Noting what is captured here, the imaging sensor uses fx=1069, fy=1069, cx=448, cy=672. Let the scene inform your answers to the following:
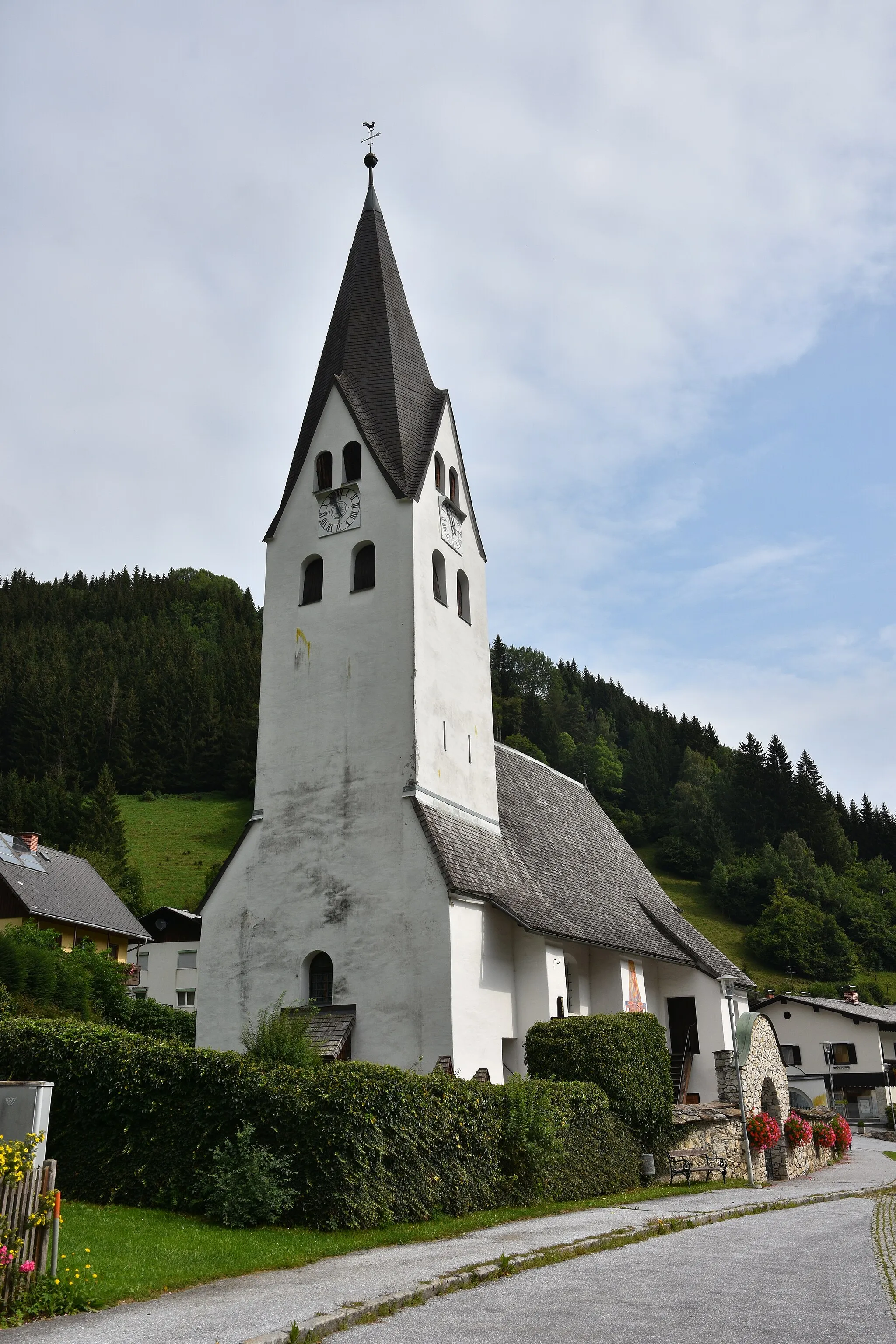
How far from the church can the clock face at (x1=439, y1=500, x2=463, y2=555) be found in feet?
0.26

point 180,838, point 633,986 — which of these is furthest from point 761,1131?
point 180,838

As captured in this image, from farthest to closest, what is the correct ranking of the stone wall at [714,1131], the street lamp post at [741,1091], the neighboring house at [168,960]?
the neighboring house at [168,960]
the street lamp post at [741,1091]
the stone wall at [714,1131]

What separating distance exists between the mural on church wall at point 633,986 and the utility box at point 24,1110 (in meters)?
20.7

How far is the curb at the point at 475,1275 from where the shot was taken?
817 cm

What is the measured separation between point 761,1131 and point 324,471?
807 inches

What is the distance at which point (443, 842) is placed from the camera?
2316 centimetres

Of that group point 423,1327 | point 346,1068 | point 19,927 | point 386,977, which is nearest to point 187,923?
point 19,927

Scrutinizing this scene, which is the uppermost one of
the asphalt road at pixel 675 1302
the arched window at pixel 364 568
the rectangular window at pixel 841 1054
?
the arched window at pixel 364 568

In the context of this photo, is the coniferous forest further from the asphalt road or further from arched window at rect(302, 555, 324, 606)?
the asphalt road

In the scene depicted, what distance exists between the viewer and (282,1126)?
14.3 metres

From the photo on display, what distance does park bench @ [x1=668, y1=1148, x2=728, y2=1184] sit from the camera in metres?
22.4

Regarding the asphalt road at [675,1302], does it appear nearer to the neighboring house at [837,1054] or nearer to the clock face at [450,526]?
the clock face at [450,526]

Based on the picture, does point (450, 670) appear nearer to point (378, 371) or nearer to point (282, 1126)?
point (378, 371)

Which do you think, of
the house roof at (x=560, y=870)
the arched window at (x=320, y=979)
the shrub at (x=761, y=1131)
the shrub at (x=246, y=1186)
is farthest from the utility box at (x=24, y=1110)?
the shrub at (x=761, y=1131)
